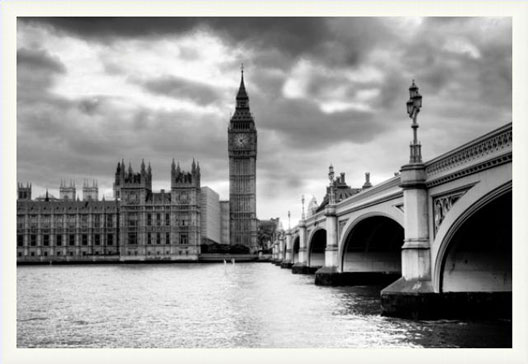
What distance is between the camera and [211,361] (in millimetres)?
10672

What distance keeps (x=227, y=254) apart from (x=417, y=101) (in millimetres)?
81732

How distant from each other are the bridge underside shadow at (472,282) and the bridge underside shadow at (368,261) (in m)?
13.9

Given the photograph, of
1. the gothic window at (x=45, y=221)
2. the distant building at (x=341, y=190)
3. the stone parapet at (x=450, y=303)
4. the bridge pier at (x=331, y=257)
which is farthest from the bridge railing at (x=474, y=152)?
the gothic window at (x=45, y=221)

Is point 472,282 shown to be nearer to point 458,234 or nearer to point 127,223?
point 458,234

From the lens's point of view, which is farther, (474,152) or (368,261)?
(368,261)

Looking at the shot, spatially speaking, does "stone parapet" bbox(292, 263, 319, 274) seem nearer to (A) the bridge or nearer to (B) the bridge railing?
(A) the bridge

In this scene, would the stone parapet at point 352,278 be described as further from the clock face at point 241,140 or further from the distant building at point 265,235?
the distant building at point 265,235

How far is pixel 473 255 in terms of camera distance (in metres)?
15.7

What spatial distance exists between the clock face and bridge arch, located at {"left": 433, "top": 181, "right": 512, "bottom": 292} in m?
101

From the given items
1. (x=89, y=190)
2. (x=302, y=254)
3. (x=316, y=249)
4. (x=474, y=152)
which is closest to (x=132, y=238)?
(x=89, y=190)

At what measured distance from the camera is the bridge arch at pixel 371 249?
29656 millimetres

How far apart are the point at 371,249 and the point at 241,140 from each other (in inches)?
3412

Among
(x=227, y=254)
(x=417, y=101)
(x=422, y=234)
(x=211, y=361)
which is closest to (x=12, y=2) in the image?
(x=211, y=361)

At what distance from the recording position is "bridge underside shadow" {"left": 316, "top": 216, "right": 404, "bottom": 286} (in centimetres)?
3045
